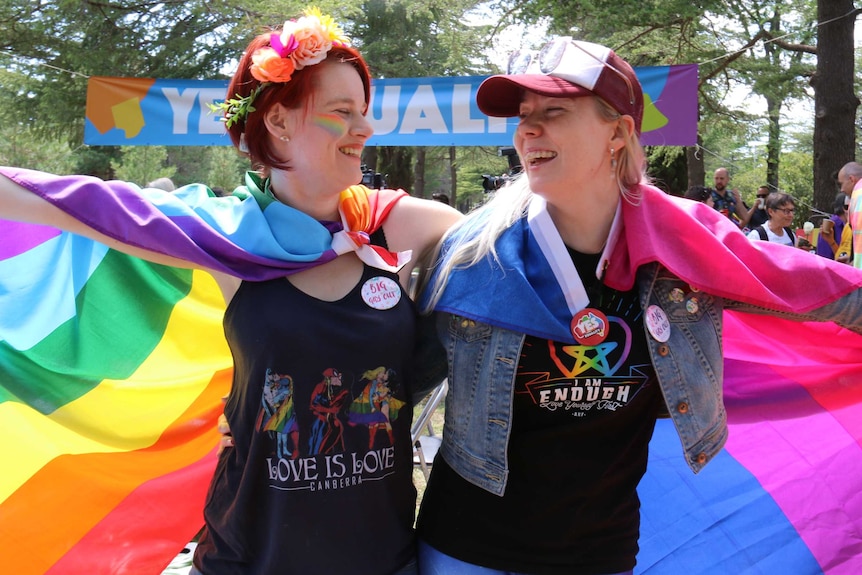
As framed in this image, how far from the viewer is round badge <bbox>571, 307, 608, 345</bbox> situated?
6.51 feet

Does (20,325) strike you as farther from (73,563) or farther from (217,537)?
(217,537)

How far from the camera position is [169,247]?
6.66 ft

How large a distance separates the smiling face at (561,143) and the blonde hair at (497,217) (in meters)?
0.05

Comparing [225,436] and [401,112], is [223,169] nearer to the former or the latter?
[401,112]

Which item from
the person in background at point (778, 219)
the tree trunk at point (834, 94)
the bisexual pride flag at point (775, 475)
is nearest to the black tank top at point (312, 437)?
the bisexual pride flag at point (775, 475)

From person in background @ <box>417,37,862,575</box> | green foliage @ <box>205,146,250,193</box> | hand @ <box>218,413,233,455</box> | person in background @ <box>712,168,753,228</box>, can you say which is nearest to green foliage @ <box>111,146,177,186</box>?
green foliage @ <box>205,146,250,193</box>

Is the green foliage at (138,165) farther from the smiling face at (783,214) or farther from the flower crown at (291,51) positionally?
the flower crown at (291,51)

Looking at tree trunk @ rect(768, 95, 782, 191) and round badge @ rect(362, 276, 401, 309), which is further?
tree trunk @ rect(768, 95, 782, 191)

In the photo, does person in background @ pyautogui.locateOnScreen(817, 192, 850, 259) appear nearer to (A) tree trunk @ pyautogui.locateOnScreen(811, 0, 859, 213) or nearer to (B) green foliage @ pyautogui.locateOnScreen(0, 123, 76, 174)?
(A) tree trunk @ pyautogui.locateOnScreen(811, 0, 859, 213)

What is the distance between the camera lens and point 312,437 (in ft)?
6.33

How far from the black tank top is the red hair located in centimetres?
38

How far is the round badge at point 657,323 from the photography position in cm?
205

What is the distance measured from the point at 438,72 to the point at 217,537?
18.6m

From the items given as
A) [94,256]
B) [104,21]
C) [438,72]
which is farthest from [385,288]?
[438,72]
